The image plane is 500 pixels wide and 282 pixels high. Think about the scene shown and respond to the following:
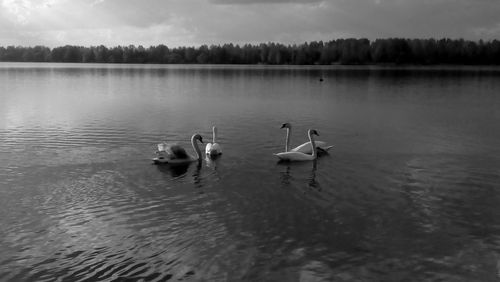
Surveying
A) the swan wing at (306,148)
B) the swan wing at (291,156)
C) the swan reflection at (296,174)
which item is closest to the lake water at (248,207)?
the swan reflection at (296,174)

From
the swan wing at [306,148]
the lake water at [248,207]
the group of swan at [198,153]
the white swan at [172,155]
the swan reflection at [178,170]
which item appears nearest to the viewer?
the lake water at [248,207]

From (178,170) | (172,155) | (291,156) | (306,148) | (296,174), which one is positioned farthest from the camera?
(306,148)

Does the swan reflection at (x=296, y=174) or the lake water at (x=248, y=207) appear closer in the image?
the lake water at (x=248, y=207)

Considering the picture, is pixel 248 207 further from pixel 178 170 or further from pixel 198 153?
pixel 198 153

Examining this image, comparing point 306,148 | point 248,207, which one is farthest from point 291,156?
point 248,207

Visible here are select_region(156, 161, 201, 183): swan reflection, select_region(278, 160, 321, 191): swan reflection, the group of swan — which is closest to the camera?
select_region(278, 160, 321, 191): swan reflection

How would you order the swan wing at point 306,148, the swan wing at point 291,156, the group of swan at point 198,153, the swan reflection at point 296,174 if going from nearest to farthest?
1. the swan reflection at point 296,174
2. the group of swan at point 198,153
3. the swan wing at point 291,156
4. the swan wing at point 306,148

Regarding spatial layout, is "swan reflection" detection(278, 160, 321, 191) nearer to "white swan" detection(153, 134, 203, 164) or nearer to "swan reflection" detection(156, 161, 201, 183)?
"swan reflection" detection(156, 161, 201, 183)

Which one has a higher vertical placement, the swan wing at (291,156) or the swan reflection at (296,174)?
the swan wing at (291,156)

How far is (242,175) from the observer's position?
16891 millimetres

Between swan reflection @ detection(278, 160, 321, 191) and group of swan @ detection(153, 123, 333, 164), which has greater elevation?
group of swan @ detection(153, 123, 333, 164)

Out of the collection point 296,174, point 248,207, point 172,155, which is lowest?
point 248,207

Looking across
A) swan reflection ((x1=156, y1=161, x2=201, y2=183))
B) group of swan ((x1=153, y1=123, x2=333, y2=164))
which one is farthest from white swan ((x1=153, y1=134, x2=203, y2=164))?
swan reflection ((x1=156, y1=161, x2=201, y2=183))

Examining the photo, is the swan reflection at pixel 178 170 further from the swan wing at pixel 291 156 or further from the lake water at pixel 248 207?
the swan wing at pixel 291 156
